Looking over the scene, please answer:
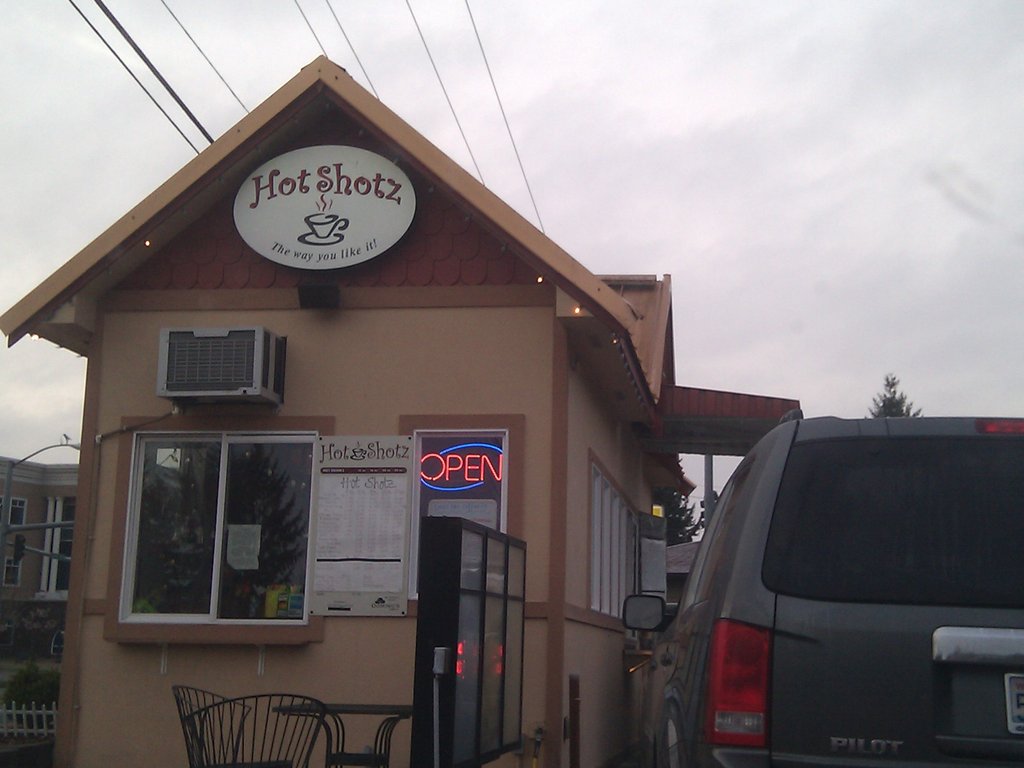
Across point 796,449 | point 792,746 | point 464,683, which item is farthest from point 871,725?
point 464,683

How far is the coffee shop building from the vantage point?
8.73 metres

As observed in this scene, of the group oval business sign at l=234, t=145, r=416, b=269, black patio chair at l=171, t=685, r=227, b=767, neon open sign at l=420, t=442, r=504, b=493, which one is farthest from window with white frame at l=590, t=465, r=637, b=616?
black patio chair at l=171, t=685, r=227, b=767

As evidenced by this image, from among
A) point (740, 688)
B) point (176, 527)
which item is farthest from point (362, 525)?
point (740, 688)

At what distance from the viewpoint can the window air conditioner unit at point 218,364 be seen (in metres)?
8.76

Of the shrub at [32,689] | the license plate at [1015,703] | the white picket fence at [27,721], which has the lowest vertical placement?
the white picket fence at [27,721]

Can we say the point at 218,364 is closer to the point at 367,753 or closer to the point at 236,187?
the point at 236,187

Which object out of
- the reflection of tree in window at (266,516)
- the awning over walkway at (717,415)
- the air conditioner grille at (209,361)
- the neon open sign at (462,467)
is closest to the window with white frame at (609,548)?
the awning over walkway at (717,415)

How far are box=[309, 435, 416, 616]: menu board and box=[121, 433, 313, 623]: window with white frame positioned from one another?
0.60 ft

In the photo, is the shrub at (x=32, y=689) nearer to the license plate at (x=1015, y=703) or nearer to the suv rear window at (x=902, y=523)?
the suv rear window at (x=902, y=523)

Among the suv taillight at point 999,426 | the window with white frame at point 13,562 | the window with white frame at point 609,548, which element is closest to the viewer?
the suv taillight at point 999,426

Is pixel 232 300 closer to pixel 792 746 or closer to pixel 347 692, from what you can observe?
pixel 347 692

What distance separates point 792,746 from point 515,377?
5781mm

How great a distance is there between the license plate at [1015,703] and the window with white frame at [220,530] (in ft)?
20.9

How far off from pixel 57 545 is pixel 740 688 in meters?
51.0
